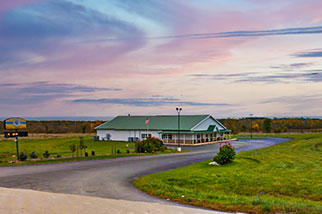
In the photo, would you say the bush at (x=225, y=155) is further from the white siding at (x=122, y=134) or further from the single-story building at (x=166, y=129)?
the white siding at (x=122, y=134)

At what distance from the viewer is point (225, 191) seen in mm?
15461

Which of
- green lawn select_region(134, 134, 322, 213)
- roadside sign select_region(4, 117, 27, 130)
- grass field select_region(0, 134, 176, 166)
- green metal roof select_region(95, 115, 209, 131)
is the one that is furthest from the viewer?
green metal roof select_region(95, 115, 209, 131)

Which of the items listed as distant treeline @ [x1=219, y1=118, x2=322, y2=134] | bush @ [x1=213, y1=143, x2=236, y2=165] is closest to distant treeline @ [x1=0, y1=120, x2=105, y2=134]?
distant treeline @ [x1=219, y1=118, x2=322, y2=134]

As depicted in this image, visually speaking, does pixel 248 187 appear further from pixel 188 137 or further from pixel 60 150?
pixel 188 137

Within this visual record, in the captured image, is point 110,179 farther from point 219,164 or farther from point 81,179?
point 219,164

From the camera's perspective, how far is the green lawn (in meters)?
12.1

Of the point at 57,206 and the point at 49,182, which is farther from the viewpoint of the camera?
the point at 49,182

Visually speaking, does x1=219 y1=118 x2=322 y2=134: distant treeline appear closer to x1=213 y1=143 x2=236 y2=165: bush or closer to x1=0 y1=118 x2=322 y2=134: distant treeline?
x1=0 y1=118 x2=322 y2=134: distant treeline

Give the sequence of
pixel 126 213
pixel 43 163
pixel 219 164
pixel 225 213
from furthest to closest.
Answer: pixel 43 163 < pixel 219 164 < pixel 225 213 < pixel 126 213

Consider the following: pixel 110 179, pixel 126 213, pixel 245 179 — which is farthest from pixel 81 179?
pixel 245 179

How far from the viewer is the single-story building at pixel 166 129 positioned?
182 ft

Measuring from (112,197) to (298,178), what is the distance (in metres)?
11.0

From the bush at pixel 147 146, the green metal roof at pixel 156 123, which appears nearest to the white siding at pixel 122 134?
the green metal roof at pixel 156 123

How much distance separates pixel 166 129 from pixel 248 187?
42.1 metres
